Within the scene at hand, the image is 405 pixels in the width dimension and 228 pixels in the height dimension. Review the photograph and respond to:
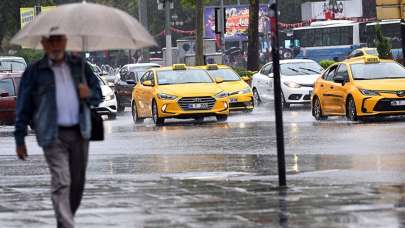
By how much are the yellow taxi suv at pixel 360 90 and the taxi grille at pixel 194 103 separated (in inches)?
102

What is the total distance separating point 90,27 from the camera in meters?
10.1

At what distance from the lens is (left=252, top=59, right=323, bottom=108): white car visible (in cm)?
3756

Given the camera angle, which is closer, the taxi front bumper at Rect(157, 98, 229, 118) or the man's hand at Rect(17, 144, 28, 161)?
the man's hand at Rect(17, 144, 28, 161)

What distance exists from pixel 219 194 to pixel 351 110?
49.2 feet

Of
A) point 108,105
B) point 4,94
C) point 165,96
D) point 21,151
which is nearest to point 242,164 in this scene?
point 21,151

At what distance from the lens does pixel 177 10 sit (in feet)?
345

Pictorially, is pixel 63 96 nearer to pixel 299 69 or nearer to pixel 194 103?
pixel 194 103

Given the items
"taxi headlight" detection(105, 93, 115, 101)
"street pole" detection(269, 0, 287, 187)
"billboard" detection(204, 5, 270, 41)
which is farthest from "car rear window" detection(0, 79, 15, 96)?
"billboard" detection(204, 5, 270, 41)

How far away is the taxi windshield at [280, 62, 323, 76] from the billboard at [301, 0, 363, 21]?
57256 millimetres

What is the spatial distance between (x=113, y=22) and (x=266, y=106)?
30769 mm

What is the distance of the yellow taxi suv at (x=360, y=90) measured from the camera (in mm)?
27641

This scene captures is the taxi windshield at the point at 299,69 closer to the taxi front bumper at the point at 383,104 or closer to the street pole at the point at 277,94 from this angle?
the taxi front bumper at the point at 383,104

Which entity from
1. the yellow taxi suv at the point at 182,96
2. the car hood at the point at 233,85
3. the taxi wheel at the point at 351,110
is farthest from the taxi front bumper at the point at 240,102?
the taxi wheel at the point at 351,110

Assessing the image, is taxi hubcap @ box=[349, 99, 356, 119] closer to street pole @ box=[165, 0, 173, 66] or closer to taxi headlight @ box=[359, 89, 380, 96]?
taxi headlight @ box=[359, 89, 380, 96]
